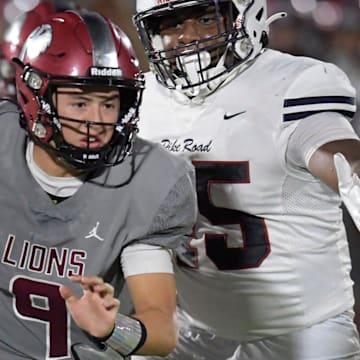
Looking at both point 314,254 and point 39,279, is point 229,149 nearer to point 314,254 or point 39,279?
point 314,254

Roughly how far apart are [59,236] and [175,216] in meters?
0.23

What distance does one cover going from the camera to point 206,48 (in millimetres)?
2422

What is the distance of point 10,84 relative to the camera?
395 centimetres

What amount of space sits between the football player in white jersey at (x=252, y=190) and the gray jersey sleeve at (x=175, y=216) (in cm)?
28

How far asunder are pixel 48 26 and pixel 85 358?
0.65 meters

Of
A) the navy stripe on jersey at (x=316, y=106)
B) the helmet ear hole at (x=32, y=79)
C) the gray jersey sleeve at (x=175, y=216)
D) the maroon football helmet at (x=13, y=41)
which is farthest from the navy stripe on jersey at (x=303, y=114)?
the maroon football helmet at (x=13, y=41)

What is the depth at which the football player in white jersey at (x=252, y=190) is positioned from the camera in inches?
92.6

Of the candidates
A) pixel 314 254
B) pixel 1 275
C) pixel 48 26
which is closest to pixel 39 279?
pixel 1 275

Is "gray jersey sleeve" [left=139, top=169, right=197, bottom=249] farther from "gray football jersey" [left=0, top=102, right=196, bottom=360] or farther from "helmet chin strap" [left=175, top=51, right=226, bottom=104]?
"helmet chin strap" [left=175, top=51, right=226, bottom=104]

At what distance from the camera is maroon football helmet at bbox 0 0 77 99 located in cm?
396

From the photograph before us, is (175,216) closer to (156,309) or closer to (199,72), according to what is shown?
(156,309)

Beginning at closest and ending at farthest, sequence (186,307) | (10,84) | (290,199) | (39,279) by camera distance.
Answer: (39,279), (290,199), (186,307), (10,84)

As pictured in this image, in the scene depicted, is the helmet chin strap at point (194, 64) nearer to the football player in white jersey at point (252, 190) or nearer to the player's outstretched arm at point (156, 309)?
the football player in white jersey at point (252, 190)

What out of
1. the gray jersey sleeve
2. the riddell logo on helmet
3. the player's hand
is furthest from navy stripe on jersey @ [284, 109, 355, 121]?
the player's hand
